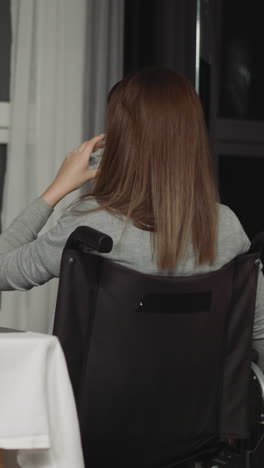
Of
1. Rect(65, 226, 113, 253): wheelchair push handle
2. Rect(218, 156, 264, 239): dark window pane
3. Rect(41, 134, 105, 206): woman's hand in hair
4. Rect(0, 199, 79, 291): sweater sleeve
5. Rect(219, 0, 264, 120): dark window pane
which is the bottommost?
Rect(218, 156, 264, 239): dark window pane

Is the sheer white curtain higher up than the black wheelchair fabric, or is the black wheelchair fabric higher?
the sheer white curtain

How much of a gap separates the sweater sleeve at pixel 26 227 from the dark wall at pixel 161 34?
5.54 ft

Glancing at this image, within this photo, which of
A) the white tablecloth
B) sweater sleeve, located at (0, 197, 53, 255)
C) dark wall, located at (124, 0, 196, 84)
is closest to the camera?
the white tablecloth

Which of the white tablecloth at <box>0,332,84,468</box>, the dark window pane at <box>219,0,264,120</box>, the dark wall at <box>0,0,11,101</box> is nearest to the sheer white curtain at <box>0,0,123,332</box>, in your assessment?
the dark wall at <box>0,0,11,101</box>

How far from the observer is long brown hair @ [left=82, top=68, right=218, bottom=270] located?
137 cm

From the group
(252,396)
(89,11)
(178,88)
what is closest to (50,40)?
(89,11)

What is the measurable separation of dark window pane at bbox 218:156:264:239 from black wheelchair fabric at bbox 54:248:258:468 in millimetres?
2057

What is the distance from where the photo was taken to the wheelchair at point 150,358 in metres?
1.27

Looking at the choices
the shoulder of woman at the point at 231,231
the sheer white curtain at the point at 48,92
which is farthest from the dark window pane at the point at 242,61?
the shoulder of woman at the point at 231,231

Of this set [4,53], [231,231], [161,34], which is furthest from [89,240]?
[161,34]

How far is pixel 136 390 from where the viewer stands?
51.2 inches

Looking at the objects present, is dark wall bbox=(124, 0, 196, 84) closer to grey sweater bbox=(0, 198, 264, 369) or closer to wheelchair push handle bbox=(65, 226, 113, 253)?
grey sweater bbox=(0, 198, 264, 369)

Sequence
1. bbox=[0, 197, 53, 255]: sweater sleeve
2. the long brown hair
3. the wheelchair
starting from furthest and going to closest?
bbox=[0, 197, 53, 255]: sweater sleeve → the long brown hair → the wheelchair

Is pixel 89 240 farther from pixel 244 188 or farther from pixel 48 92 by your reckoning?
pixel 244 188
